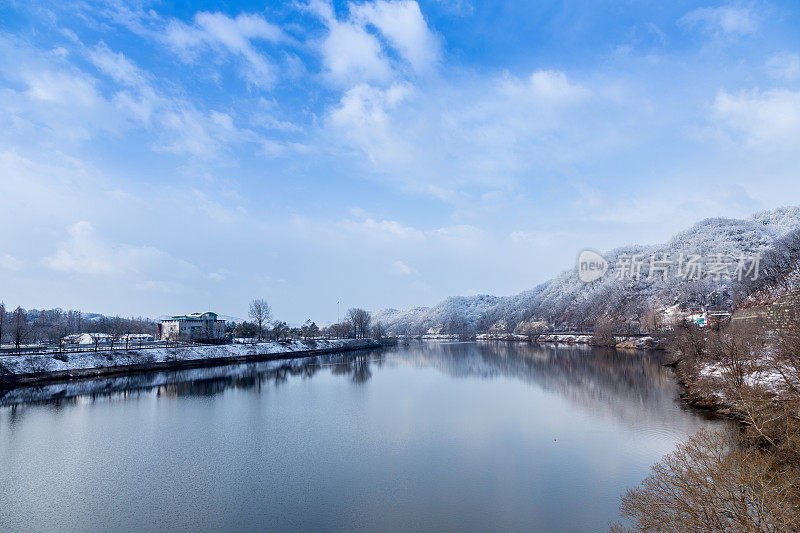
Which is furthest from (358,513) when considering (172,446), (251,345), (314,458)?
(251,345)

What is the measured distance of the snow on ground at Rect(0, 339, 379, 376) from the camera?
42.8 m

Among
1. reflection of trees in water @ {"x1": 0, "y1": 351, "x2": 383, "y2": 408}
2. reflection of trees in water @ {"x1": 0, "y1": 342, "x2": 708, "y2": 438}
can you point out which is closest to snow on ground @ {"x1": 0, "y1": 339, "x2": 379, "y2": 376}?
reflection of trees in water @ {"x1": 0, "y1": 351, "x2": 383, "y2": 408}

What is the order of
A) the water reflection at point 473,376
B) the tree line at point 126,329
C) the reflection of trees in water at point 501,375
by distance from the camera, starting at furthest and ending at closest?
the tree line at point 126,329 → the water reflection at point 473,376 → the reflection of trees in water at point 501,375

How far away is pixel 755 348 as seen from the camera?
92.6 ft

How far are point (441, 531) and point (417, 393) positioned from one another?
26.3 metres

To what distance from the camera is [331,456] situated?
19312 mm

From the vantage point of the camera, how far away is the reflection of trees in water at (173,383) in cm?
3575

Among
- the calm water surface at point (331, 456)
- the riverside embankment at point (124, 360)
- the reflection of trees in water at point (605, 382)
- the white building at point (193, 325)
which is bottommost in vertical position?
the reflection of trees in water at point (605, 382)

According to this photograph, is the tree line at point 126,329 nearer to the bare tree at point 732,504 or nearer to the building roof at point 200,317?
the building roof at point 200,317

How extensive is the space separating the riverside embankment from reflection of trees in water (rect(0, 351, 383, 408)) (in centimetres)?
208

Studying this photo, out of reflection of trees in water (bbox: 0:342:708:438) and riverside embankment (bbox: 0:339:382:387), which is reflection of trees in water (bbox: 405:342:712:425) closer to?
reflection of trees in water (bbox: 0:342:708:438)

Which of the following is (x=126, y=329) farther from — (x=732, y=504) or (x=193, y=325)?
(x=732, y=504)

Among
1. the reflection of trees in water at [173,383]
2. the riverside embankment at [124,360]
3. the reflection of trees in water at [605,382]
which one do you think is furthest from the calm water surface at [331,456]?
the riverside embankment at [124,360]

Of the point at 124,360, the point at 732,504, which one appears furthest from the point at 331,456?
the point at 124,360
